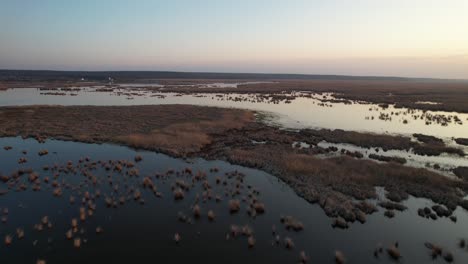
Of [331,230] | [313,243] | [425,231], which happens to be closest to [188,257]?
[313,243]

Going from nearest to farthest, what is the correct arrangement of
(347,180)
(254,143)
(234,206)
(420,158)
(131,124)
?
(234,206)
(347,180)
(420,158)
(254,143)
(131,124)

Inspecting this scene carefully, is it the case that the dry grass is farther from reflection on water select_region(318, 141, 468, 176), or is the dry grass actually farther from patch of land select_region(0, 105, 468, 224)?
reflection on water select_region(318, 141, 468, 176)

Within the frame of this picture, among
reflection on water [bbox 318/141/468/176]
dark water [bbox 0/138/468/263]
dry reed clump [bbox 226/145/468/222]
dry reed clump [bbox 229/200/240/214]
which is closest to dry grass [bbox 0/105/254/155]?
Answer: dry reed clump [bbox 226/145/468/222]

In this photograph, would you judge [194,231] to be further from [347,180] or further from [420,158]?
[420,158]

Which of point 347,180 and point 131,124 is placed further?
point 131,124

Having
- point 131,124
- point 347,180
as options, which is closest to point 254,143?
point 347,180

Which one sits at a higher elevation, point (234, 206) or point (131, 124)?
point (131, 124)
